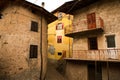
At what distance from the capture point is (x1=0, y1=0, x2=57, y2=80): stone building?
38.9 ft

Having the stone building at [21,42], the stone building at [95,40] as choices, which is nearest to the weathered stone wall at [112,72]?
the stone building at [95,40]

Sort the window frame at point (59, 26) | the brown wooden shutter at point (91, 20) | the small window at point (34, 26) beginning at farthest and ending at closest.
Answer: the window frame at point (59, 26) → the small window at point (34, 26) → the brown wooden shutter at point (91, 20)

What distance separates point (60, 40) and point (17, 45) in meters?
15.1

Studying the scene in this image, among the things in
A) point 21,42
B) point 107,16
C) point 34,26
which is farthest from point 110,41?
point 21,42

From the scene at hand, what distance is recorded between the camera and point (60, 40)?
2670cm

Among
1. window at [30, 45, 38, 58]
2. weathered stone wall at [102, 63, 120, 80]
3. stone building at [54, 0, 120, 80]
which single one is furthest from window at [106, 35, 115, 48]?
window at [30, 45, 38, 58]

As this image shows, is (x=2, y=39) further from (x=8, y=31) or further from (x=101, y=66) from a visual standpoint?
(x=101, y=66)

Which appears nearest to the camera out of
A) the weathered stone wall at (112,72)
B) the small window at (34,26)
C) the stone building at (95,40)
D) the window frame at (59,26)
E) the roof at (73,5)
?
the weathered stone wall at (112,72)

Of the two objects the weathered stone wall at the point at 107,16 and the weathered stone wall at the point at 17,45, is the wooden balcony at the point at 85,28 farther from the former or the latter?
the weathered stone wall at the point at 17,45

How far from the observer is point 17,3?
13.0 m

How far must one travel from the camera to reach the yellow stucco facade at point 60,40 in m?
25.6

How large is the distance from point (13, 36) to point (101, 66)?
9541mm

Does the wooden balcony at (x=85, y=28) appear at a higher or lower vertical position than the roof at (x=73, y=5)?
lower

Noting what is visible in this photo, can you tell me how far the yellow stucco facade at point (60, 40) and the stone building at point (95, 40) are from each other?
32.3ft
